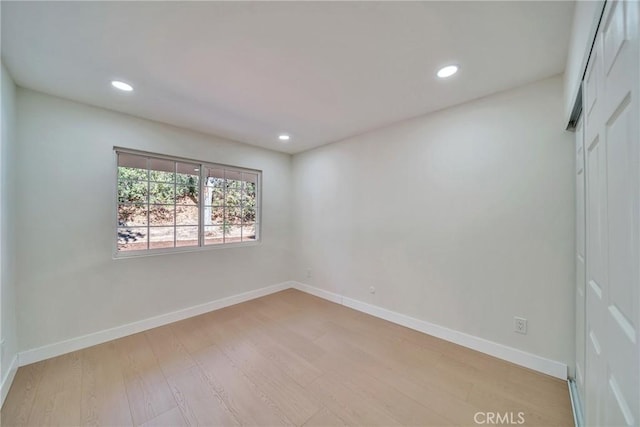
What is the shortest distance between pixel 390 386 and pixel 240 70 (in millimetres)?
2732

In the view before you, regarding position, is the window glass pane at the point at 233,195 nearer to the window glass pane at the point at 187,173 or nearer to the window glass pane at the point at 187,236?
the window glass pane at the point at 187,173

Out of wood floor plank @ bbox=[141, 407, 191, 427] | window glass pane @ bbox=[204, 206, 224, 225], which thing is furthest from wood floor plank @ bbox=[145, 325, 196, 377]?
window glass pane @ bbox=[204, 206, 224, 225]

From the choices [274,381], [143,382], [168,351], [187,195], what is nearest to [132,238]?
[187,195]

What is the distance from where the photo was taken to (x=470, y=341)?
2389 mm

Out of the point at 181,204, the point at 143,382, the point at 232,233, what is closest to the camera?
the point at 143,382

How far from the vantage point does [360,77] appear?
1982mm

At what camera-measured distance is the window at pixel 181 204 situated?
2.81m

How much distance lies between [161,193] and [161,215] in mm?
279

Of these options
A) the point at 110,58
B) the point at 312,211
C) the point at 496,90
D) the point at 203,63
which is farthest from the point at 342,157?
the point at 110,58

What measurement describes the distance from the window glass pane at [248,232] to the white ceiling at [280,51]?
1.91m

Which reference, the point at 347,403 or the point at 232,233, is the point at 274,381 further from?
the point at 232,233

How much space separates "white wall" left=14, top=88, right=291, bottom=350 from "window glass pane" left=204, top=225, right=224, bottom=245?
24cm

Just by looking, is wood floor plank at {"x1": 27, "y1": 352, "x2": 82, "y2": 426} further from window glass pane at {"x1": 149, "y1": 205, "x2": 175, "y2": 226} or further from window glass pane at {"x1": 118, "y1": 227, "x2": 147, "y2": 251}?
window glass pane at {"x1": 149, "y1": 205, "x2": 175, "y2": 226}
